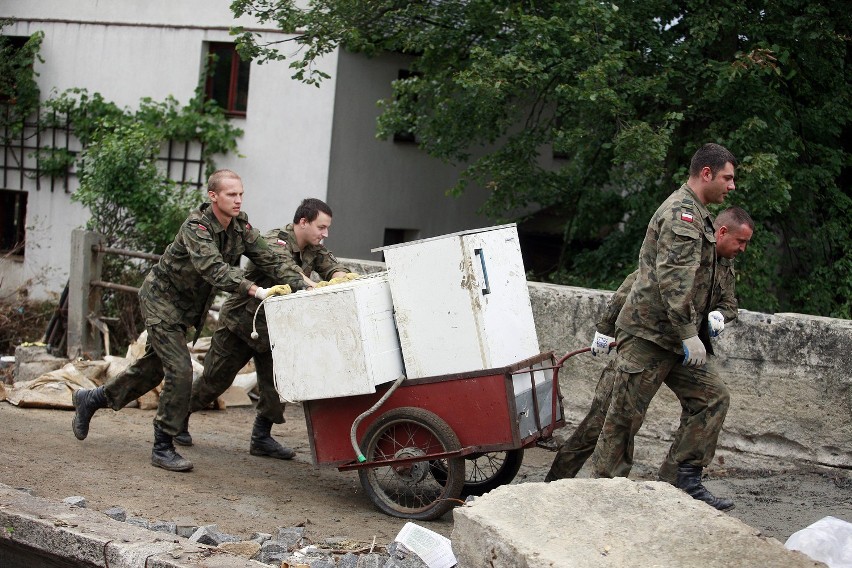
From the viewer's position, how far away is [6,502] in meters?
5.55

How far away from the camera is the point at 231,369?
23.8 ft

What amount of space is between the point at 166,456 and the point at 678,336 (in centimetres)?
330

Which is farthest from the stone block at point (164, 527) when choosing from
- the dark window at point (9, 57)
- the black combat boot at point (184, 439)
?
the dark window at point (9, 57)

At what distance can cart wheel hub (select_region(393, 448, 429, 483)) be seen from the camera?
590cm


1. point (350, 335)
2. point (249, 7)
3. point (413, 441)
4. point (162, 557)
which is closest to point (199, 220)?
point (350, 335)

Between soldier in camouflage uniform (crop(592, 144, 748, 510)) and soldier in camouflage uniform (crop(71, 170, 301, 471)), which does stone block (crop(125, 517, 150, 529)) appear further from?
soldier in camouflage uniform (crop(592, 144, 748, 510))

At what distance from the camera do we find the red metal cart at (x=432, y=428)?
18.8 feet

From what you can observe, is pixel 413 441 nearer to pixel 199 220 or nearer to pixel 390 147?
pixel 199 220

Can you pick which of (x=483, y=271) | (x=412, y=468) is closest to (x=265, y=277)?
(x=412, y=468)

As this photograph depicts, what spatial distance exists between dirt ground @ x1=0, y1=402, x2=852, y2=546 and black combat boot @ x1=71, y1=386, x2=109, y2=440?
0.39 feet

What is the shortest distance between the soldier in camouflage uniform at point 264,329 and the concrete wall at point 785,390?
2.50 m

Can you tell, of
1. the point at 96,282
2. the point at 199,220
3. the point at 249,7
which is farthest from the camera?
the point at 249,7

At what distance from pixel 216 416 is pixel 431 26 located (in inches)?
195

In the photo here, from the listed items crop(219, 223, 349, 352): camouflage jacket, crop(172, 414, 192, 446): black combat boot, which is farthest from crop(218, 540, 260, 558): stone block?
crop(172, 414, 192, 446): black combat boot
